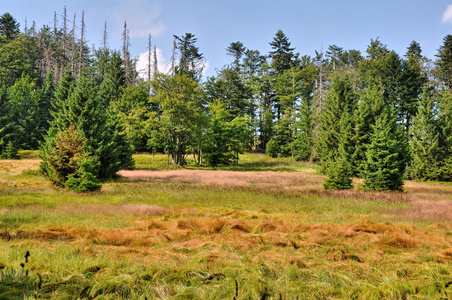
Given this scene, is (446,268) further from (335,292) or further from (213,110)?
(213,110)

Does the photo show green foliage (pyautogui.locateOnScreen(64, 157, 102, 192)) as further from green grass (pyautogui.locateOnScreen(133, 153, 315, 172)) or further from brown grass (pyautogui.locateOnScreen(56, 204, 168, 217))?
green grass (pyautogui.locateOnScreen(133, 153, 315, 172))

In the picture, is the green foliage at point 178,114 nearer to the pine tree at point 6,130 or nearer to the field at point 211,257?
the pine tree at point 6,130

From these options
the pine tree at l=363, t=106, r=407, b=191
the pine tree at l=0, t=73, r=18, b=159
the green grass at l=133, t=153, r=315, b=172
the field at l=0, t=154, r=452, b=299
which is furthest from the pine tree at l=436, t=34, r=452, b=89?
the pine tree at l=0, t=73, r=18, b=159

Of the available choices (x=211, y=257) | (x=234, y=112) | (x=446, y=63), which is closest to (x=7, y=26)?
(x=234, y=112)

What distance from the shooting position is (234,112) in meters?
60.3

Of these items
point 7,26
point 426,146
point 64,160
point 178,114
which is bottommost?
point 64,160

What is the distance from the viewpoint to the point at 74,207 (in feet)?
35.4

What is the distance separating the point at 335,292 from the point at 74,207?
1027cm

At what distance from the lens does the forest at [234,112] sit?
67.1ft

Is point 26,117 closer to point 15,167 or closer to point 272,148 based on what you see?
point 15,167

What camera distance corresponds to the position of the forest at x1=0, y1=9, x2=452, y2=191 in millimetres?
20453

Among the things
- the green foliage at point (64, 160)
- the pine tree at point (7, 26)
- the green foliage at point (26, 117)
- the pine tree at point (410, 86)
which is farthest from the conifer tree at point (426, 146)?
the pine tree at point (7, 26)

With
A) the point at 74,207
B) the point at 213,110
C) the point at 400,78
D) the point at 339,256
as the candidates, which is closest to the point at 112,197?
the point at 74,207

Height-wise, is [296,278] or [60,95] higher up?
[60,95]
